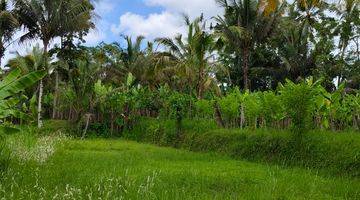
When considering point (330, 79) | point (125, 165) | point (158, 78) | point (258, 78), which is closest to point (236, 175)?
point (125, 165)

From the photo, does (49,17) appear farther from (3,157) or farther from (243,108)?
(3,157)

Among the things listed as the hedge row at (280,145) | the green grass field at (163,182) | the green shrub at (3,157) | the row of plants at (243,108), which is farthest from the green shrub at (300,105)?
the green shrub at (3,157)

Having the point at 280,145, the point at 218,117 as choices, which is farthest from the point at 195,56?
the point at 280,145

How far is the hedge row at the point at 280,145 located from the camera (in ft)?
31.9

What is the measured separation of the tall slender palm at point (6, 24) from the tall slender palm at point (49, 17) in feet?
1.69

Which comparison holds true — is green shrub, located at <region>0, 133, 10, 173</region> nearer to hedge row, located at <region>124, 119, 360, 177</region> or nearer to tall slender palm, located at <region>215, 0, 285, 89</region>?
hedge row, located at <region>124, 119, 360, 177</region>

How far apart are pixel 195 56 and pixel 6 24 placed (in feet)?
33.7

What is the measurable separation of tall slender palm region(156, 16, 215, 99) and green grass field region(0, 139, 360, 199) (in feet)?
31.1

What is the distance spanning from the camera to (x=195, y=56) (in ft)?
66.7

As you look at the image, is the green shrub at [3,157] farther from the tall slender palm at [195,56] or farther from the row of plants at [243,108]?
the tall slender palm at [195,56]

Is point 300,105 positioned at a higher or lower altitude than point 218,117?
higher

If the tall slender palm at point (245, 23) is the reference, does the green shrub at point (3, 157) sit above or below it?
below

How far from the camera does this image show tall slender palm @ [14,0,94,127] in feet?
73.6

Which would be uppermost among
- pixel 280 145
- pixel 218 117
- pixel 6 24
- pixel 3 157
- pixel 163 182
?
pixel 6 24
